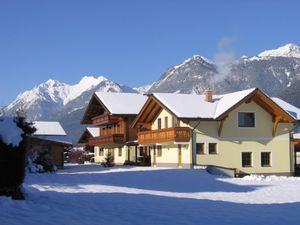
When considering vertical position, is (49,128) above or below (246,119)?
below

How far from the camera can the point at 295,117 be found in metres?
45.1

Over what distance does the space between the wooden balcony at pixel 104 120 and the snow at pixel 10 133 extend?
37.3 metres

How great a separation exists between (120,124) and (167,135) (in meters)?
13.1

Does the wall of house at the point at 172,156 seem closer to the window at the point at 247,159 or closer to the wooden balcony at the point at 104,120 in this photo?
the window at the point at 247,159

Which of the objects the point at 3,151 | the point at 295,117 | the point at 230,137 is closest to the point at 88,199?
the point at 3,151

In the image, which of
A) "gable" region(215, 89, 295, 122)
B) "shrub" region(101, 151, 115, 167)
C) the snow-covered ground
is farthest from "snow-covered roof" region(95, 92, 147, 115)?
the snow-covered ground

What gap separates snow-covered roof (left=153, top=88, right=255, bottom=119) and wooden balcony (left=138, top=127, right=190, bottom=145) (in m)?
1.16

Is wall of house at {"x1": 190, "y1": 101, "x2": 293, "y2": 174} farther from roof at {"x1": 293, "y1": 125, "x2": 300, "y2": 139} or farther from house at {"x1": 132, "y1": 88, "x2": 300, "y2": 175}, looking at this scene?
roof at {"x1": 293, "y1": 125, "x2": 300, "y2": 139}

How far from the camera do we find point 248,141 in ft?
137

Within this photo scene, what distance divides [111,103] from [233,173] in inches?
769

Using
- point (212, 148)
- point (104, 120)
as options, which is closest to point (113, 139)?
point (104, 120)

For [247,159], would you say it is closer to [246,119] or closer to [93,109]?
[246,119]

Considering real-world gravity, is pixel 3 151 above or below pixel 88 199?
above

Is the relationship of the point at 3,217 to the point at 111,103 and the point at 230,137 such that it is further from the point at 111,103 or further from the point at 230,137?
the point at 111,103
